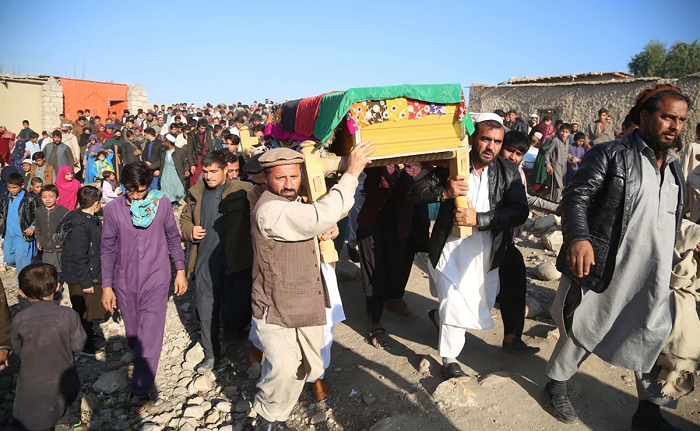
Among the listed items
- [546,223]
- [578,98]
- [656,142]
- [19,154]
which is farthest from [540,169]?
[19,154]

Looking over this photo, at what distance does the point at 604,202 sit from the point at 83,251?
165 inches

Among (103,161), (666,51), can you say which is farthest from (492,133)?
(666,51)

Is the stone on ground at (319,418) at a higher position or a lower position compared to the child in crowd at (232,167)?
lower

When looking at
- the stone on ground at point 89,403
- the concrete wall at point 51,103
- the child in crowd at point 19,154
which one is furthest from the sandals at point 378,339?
the concrete wall at point 51,103

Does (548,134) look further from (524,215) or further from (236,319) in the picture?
(236,319)

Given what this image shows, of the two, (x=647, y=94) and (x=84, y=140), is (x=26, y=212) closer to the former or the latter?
(x=647, y=94)

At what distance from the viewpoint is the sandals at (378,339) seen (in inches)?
168

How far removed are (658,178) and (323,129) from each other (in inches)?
81.2

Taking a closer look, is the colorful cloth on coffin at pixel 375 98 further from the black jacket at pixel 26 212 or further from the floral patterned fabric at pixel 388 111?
the black jacket at pixel 26 212

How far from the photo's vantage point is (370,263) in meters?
4.59

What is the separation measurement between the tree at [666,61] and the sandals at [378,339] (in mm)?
26781

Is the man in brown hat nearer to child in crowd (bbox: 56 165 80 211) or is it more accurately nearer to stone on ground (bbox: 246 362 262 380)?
stone on ground (bbox: 246 362 262 380)

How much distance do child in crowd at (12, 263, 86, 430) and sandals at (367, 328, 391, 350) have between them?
235 centimetres

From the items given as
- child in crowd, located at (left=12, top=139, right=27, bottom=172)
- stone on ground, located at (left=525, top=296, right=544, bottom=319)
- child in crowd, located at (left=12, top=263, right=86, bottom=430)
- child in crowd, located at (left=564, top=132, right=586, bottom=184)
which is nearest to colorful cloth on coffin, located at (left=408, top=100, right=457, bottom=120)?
stone on ground, located at (left=525, top=296, right=544, bottom=319)
